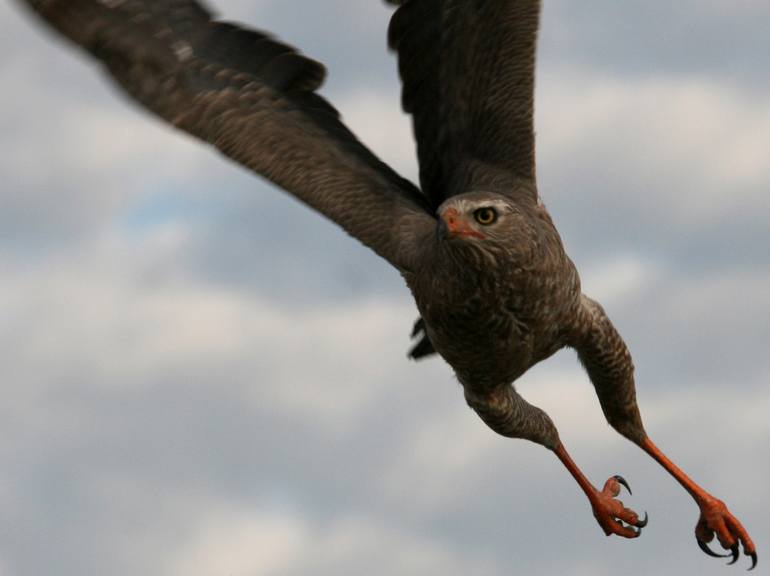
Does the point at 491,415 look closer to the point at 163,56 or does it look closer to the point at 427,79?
the point at 427,79

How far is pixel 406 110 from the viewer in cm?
1215

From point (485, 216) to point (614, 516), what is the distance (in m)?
3.00

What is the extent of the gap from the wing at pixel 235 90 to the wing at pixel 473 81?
0.52 m

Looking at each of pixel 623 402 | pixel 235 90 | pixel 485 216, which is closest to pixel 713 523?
pixel 623 402

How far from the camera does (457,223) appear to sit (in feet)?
33.8

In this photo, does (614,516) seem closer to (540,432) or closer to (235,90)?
(540,432)

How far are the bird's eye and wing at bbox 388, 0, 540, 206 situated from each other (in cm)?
123

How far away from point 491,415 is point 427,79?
2.25 metres

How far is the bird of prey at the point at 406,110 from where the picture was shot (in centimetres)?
1148

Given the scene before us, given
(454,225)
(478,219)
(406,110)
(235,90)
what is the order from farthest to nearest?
(406,110) → (235,90) → (478,219) → (454,225)

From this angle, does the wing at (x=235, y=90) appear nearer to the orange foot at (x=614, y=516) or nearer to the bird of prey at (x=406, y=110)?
the bird of prey at (x=406, y=110)

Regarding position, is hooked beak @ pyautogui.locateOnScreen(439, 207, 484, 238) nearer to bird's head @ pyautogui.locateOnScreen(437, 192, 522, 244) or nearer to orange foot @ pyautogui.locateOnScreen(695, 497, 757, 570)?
bird's head @ pyautogui.locateOnScreen(437, 192, 522, 244)

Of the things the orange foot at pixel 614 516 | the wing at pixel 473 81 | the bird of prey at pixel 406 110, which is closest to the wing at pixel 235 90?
the bird of prey at pixel 406 110

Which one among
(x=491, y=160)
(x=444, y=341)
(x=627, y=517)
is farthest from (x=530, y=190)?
(x=627, y=517)
